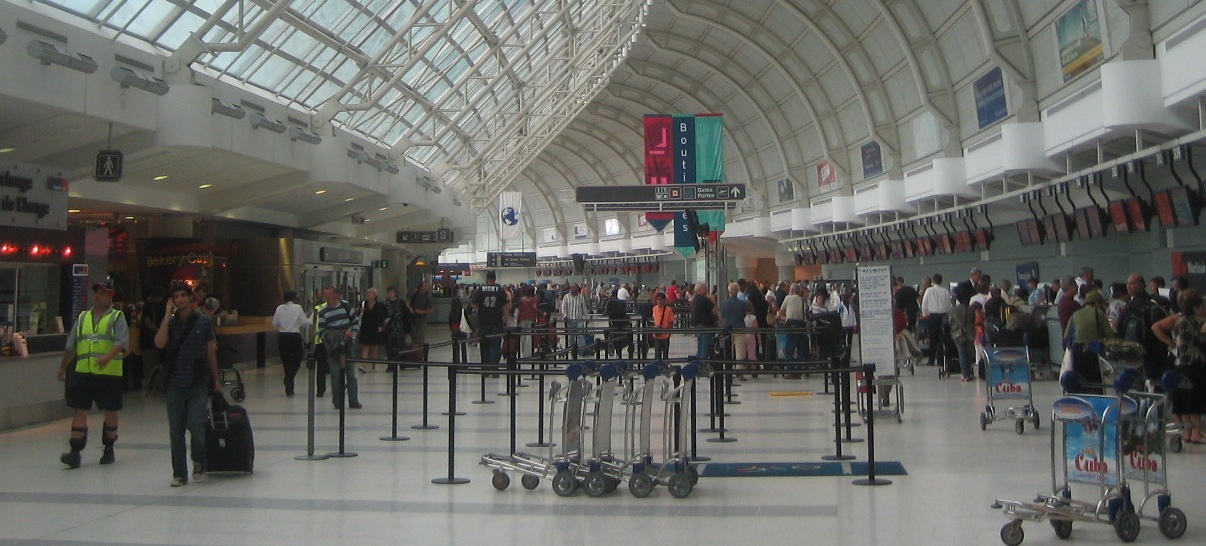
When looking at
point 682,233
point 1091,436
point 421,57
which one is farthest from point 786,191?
point 1091,436

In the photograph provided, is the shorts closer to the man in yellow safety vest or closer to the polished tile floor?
the man in yellow safety vest

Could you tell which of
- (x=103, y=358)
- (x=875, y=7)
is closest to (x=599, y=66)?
(x=875, y=7)

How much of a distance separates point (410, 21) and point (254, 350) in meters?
7.79

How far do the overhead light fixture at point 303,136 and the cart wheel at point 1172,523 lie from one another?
16.2m

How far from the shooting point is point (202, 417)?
323 inches

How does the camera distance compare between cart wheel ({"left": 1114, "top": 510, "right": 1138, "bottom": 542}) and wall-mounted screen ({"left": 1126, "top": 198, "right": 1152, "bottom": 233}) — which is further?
wall-mounted screen ({"left": 1126, "top": 198, "right": 1152, "bottom": 233})

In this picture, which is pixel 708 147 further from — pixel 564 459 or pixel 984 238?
pixel 564 459

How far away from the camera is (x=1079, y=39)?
19.1 meters

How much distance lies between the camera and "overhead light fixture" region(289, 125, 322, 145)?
18.6 m

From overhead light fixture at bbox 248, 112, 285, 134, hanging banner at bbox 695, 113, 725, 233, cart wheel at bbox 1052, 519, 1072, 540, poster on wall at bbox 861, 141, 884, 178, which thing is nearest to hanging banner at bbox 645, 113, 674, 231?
hanging banner at bbox 695, 113, 725, 233

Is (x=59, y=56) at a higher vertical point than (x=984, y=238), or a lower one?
higher

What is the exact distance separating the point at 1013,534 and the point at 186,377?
624cm

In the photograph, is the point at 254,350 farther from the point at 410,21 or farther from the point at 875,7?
the point at 875,7

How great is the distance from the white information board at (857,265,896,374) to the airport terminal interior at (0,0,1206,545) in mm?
37
